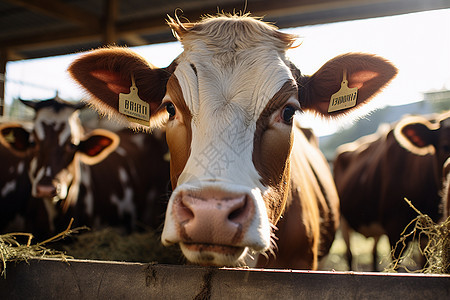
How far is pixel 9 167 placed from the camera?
16.7 ft

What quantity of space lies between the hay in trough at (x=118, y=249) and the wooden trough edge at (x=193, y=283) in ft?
6.06

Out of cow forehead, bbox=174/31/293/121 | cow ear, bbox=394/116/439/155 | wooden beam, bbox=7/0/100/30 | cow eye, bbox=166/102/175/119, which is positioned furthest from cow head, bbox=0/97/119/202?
wooden beam, bbox=7/0/100/30

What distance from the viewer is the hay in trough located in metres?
3.82

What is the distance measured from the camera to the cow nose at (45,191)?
3.92 meters

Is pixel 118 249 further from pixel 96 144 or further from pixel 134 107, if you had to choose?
pixel 134 107

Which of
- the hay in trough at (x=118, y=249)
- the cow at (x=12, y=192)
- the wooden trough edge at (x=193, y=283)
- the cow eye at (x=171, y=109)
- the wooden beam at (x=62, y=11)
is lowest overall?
the hay in trough at (x=118, y=249)

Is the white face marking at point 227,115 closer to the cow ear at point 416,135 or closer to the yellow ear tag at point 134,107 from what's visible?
the yellow ear tag at point 134,107

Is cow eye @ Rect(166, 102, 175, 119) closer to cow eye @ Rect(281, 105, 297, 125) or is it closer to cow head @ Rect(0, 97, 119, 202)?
cow eye @ Rect(281, 105, 297, 125)

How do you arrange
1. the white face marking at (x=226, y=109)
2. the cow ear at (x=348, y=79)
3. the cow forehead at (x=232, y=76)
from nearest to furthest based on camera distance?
the white face marking at (x=226, y=109)
the cow forehead at (x=232, y=76)
the cow ear at (x=348, y=79)

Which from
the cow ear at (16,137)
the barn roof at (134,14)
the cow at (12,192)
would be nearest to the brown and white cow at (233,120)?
the cow ear at (16,137)

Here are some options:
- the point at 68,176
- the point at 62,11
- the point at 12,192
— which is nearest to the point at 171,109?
the point at 68,176

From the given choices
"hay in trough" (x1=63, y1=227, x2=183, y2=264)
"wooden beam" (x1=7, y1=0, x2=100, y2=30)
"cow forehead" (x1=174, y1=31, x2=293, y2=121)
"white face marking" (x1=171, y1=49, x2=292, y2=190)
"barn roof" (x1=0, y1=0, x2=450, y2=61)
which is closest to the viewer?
"white face marking" (x1=171, y1=49, x2=292, y2=190)

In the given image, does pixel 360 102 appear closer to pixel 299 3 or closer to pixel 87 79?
pixel 87 79

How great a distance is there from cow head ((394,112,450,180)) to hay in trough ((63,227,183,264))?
232 centimetres
